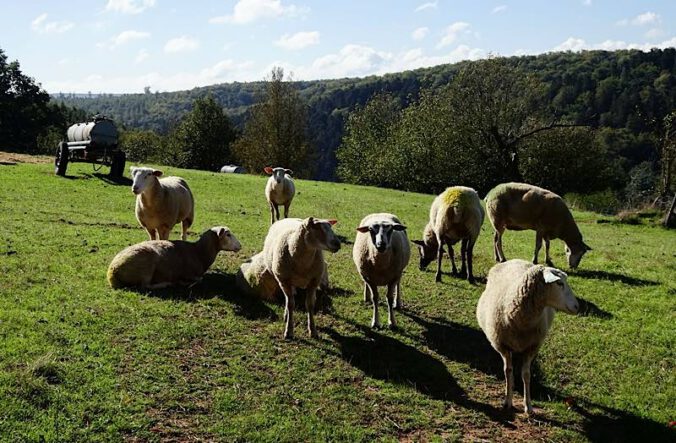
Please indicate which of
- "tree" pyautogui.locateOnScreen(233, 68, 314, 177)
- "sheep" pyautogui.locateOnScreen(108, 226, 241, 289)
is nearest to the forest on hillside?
"tree" pyautogui.locateOnScreen(233, 68, 314, 177)

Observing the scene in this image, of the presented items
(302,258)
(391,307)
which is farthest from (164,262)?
(391,307)

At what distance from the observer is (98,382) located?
21.5ft

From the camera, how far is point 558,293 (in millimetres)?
6184

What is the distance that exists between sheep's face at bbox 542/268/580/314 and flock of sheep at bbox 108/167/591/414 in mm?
12

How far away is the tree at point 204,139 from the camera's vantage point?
220 ft

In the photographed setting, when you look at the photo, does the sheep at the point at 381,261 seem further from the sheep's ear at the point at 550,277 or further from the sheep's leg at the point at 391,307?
the sheep's ear at the point at 550,277

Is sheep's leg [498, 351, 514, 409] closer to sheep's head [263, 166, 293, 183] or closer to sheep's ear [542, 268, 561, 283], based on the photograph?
sheep's ear [542, 268, 561, 283]

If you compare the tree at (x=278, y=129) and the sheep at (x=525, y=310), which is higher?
the tree at (x=278, y=129)

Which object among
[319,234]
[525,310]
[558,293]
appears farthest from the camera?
[319,234]

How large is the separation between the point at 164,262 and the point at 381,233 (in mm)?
4579

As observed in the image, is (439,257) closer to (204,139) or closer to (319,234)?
(319,234)

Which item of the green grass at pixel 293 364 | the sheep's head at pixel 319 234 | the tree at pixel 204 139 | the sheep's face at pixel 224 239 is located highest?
the tree at pixel 204 139

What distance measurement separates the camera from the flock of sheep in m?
6.56

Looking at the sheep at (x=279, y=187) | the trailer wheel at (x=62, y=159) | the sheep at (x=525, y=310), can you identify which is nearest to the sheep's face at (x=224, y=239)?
the sheep at (x=279, y=187)
